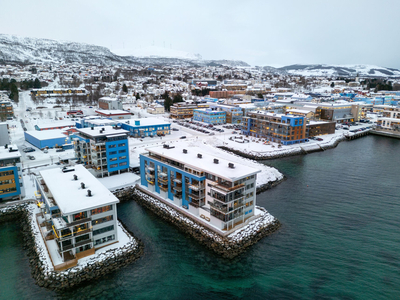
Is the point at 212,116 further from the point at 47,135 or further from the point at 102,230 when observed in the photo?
the point at 102,230

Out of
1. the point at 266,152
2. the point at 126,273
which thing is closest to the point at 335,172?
the point at 266,152

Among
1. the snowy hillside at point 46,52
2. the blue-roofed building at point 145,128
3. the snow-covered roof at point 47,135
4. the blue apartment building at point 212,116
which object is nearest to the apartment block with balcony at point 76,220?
the snow-covered roof at point 47,135

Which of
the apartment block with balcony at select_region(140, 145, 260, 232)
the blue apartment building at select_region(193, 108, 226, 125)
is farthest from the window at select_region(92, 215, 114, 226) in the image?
the blue apartment building at select_region(193, 108, 226, 125)

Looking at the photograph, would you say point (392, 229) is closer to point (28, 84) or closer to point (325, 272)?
point (325, 272)

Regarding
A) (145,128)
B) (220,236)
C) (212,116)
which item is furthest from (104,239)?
(212,116)

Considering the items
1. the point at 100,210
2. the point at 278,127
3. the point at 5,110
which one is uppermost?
the point at 5,110

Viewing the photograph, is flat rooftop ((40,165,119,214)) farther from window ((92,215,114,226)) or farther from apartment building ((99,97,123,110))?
apartment building ((99,97,123,110))
